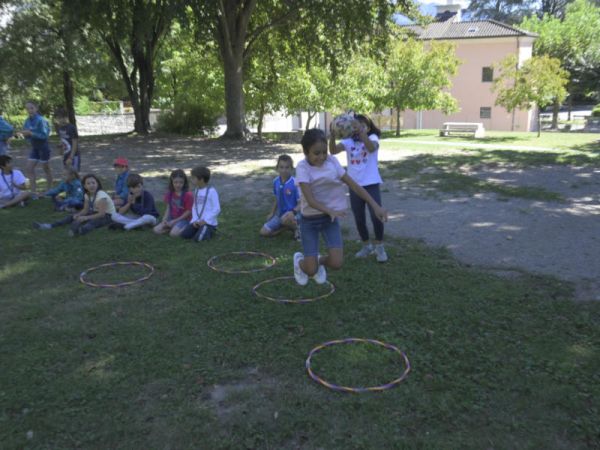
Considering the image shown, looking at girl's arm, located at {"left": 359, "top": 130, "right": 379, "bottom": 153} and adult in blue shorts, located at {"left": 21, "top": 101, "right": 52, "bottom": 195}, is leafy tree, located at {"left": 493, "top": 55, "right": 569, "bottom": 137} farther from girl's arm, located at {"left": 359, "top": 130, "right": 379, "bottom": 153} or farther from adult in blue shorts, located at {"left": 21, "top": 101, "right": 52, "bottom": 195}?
girl's arm, located at {"left": 359, "top": 130, "right": 379, "bottom": 153}

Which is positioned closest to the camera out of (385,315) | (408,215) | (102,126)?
(385,315)

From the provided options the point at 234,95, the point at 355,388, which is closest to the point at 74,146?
the point at 355,388

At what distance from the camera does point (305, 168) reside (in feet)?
15.5

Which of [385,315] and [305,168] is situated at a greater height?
[305,168]

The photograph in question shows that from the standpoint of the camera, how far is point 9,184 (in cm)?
984

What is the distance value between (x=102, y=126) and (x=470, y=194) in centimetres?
3683

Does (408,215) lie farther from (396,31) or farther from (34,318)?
(396,31)

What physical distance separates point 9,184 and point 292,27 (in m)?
14.2

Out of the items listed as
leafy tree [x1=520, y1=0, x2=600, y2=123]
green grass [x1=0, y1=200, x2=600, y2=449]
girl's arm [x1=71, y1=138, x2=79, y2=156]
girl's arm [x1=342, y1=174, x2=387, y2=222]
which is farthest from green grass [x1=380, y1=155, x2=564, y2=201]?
leafy tree [x1=520, y1=0, x2=600, y2=123]

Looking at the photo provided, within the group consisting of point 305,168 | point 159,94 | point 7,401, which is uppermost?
point 159,94

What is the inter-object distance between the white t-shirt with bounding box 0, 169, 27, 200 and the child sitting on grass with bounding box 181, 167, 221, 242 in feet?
14.8

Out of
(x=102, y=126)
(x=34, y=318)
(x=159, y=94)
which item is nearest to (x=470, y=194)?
(x=34, y=318)

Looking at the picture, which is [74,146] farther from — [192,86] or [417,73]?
[417,73]

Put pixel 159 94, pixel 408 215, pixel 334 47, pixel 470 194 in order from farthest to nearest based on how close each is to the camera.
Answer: pixel 159 94
pixel 334 47
pixel 470 194
pixel 408 215
